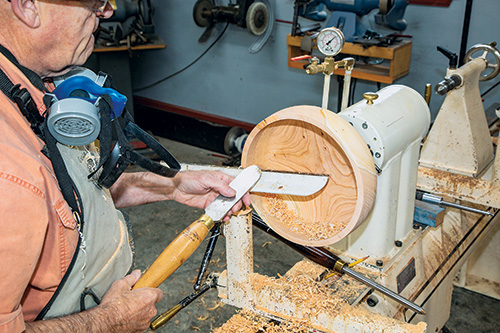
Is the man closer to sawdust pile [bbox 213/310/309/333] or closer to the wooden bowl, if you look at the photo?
the wooden bowl

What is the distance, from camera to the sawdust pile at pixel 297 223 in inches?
51.4

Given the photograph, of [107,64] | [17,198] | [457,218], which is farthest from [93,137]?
[107,64]

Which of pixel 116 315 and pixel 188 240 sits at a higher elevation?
pixel 188 240

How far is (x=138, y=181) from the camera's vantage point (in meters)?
1.58

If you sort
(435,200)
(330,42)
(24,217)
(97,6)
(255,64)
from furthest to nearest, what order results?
(255,64), (435,200), (330,42), (97,6), (24,217)

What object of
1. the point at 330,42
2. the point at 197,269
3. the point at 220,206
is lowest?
the point at 197,269

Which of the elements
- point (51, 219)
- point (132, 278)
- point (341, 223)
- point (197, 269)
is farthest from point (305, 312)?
point (197, 269)

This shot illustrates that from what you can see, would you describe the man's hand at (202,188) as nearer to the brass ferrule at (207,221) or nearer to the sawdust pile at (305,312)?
the brass ferrule at (207,221)

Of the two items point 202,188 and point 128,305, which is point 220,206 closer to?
point 202,188

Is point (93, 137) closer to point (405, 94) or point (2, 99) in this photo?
point (2, 99)

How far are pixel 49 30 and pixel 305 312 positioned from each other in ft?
3.18

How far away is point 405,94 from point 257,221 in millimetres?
621

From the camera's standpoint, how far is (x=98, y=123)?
3.48ft

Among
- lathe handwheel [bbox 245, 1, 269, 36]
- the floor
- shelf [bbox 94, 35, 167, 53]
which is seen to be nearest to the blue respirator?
the floor
